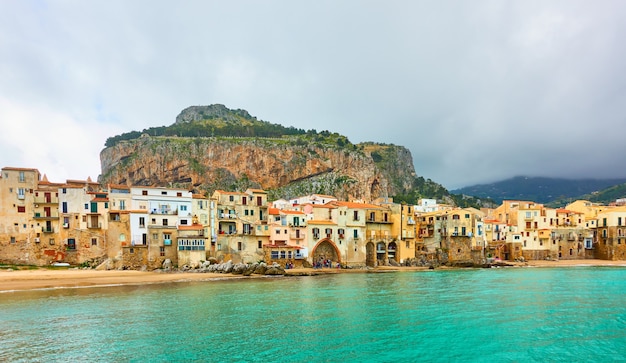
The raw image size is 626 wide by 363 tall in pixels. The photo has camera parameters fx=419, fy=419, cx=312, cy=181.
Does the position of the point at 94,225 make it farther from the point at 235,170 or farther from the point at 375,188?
the point at 375,188

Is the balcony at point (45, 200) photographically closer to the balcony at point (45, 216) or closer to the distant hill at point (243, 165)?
the balcony at point (45, 216)

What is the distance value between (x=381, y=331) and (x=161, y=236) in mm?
41708

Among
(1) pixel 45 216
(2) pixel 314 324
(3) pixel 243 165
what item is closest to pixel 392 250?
(2) pixel 314 324

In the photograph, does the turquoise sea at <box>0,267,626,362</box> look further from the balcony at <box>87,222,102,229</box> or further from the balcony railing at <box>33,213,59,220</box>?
the balcony railing at <box>33,213,59,220</box>

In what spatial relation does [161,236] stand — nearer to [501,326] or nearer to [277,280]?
[277,280]

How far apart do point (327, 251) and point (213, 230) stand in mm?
18721

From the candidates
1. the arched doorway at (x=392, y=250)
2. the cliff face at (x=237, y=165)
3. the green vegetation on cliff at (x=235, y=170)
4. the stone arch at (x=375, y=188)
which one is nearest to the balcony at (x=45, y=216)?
the arched doorway at (x=392, y=250)

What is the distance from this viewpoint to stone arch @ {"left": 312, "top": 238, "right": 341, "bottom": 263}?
67.0 meters

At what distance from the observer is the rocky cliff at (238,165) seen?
15000cm

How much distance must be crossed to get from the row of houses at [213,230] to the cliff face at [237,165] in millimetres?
69374

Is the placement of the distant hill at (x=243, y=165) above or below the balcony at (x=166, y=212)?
above

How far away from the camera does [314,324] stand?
26.2 meters

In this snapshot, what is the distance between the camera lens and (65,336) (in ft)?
76.2

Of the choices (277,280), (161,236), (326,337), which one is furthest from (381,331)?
(161,236)
